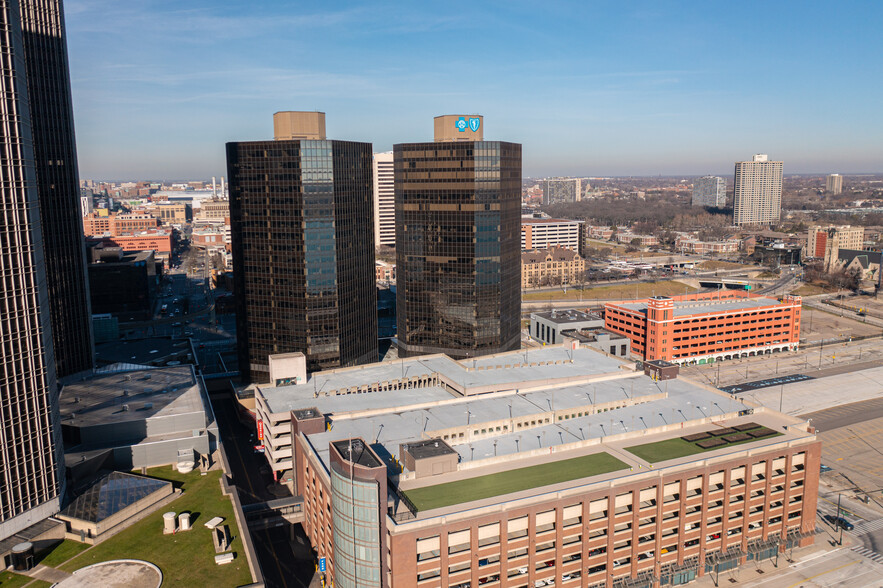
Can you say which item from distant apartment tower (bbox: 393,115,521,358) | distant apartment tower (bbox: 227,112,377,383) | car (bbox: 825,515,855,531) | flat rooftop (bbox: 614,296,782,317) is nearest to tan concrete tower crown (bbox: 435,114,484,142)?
distant apartment tower (bbox: 393,115,521,358)

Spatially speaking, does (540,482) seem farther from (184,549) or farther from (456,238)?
(456,238)

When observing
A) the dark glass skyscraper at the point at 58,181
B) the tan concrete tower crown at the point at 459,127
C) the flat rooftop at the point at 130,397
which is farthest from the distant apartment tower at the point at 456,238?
the dark glass skyscraper at the point at 58,181

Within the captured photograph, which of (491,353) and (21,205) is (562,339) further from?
(21,205)

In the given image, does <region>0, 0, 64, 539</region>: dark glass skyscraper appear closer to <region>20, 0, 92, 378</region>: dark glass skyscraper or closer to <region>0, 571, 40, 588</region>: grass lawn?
<region>0, 571, 40, 588</region>: grass lawn

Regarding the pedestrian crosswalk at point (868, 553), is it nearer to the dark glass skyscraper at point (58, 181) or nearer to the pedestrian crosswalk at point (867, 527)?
the pedestrian crosswalk at point (867, 527)

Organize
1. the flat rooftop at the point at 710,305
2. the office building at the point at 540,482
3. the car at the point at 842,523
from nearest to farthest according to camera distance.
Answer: the office building at the point at 540,482, the car at the point at 842,523, the flat rooftop at the point at 710,305

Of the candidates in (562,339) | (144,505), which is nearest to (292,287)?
(144,505)
